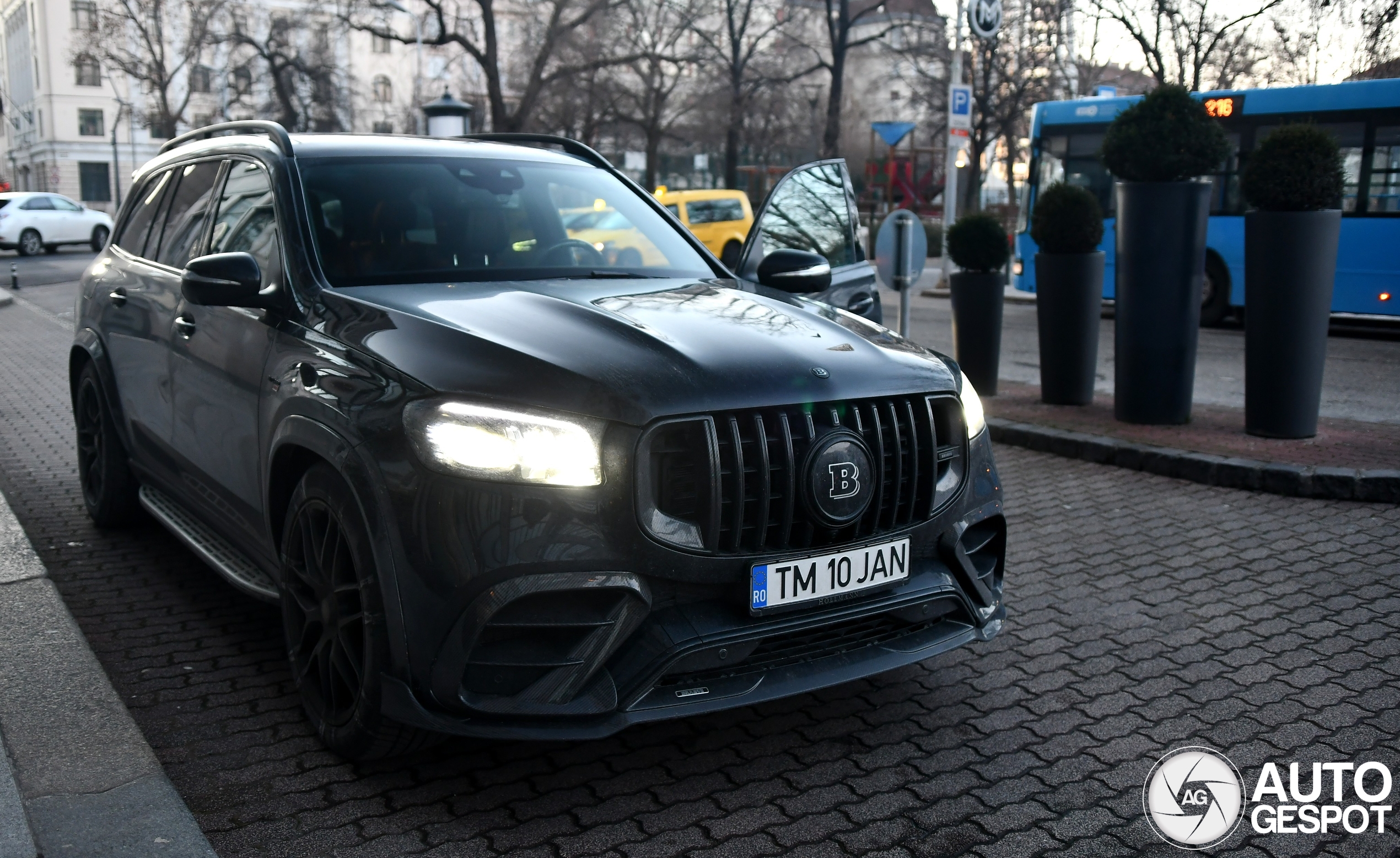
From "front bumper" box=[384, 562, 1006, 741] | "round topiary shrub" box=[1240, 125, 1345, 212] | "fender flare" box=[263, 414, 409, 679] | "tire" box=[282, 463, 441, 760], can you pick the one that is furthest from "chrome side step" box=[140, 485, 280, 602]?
"round topiary shrub" box=[1240, 125, 1345, 212]

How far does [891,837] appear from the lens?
3082 mm

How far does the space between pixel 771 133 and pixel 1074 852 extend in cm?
4401

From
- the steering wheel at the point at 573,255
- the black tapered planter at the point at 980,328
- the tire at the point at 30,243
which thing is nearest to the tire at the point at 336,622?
the steering wheel at the point at 573,255

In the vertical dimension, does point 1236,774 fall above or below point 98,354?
below

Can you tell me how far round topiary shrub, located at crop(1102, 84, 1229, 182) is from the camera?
26.5 feet

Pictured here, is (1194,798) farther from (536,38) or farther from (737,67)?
(536,38)

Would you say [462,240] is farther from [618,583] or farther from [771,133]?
[771,133]

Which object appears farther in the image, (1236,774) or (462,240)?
(462,240)

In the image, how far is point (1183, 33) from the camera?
3247cm

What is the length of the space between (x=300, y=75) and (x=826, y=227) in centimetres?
4173

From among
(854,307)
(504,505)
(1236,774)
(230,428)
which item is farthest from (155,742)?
(854,307)

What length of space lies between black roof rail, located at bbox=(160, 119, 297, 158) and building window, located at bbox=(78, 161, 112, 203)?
7965cm

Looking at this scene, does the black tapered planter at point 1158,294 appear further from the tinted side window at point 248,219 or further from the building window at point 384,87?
the building window at point 384,87

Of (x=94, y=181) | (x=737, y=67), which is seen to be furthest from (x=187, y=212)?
(x=94, y=181)
